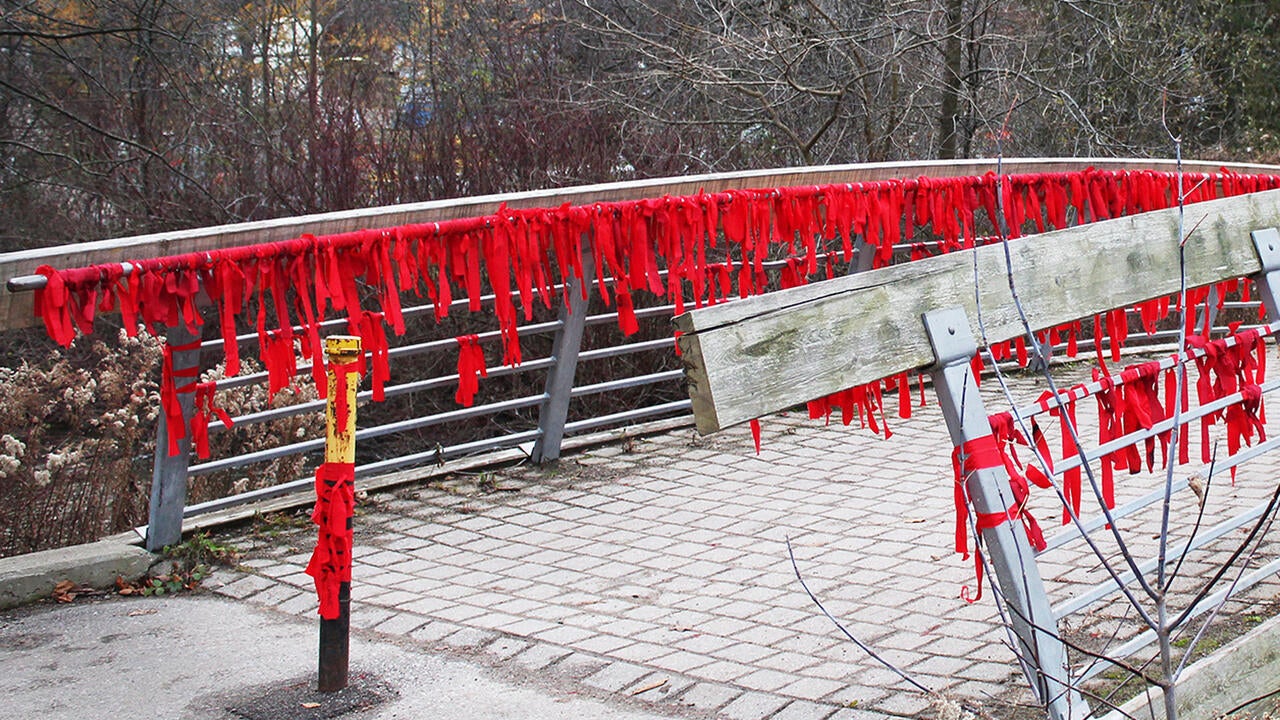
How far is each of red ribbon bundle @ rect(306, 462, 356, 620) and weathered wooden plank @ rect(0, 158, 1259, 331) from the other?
1.07 m

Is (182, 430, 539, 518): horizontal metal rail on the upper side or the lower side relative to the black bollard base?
upper

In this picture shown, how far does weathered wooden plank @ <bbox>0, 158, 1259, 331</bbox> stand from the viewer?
4406 mm

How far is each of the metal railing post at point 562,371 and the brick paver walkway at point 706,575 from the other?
14cm

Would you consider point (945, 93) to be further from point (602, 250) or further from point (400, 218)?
point (400, 218)

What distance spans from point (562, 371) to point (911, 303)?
13.9 ft

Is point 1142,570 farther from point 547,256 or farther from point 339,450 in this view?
point 547,256

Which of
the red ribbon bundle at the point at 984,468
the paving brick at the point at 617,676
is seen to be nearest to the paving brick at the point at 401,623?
the paving brick at the point at 617,676

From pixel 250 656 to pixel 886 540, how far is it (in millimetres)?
2755

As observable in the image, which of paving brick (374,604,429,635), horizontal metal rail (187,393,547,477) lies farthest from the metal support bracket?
horizontal metal rail (187,393,547,477)

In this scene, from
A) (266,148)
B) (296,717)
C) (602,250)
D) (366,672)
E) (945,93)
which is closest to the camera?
(296,717)

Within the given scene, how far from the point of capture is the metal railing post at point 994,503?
308 cm

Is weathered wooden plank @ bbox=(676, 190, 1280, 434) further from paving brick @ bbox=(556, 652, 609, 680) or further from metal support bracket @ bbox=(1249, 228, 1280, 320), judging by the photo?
paving brick @ bbox=(556, 652, 609, 680)

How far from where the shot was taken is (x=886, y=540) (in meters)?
5.90

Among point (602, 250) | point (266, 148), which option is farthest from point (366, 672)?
point (266, 148)
